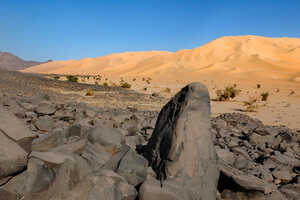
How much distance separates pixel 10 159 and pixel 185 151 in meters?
1.64

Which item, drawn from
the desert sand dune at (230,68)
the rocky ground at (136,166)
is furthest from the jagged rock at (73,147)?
the desert sand dune at (230,68)

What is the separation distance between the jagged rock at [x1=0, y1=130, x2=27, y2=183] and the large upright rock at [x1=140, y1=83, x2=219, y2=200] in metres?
1.10

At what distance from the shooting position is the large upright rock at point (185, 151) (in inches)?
96.9

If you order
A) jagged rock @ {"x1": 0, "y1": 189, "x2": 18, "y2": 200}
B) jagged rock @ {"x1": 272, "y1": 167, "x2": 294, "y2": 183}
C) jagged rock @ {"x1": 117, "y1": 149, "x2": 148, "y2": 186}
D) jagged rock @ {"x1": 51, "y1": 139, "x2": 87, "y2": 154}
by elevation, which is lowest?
jagged rock @ {"x1": 272, "y1": 167, "x2": 294, "y2": 183}

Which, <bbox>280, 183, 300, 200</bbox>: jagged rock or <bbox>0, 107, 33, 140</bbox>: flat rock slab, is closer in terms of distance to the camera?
<bbox>0, 107, 33, 140</bbox>: flat rock slab

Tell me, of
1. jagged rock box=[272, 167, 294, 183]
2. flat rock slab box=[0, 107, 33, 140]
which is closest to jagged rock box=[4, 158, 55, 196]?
flat rock slab box=[0, 107, 33, 140]

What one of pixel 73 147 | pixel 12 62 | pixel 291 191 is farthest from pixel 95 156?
pixel 12 62

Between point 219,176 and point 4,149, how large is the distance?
2272 millimetres

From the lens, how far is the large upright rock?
8.08ft

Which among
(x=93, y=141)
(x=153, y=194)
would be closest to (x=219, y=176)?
(x=153, y=194)

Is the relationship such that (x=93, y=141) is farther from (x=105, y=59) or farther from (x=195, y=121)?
(x=105, y=59)

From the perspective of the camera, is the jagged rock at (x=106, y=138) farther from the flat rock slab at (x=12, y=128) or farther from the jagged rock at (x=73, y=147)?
the flat rock slab at (x=12, y=128)

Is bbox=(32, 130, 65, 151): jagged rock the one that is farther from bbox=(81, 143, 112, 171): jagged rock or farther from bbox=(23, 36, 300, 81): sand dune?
bbox=(23, 36, 300, 81): sand dune

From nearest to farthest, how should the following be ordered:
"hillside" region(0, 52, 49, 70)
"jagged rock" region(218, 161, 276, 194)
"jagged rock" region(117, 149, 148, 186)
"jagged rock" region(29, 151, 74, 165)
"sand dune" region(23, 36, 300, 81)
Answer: "jagged rock" region(29, 151, 74, 165), "jagged rock" region(117, 149, 148, 186), "jagged rock" region(218, 161, 276, 194), "sand dune" region(23, 36, 300, 81), "hillside" region(0, 52, 49, 70)
